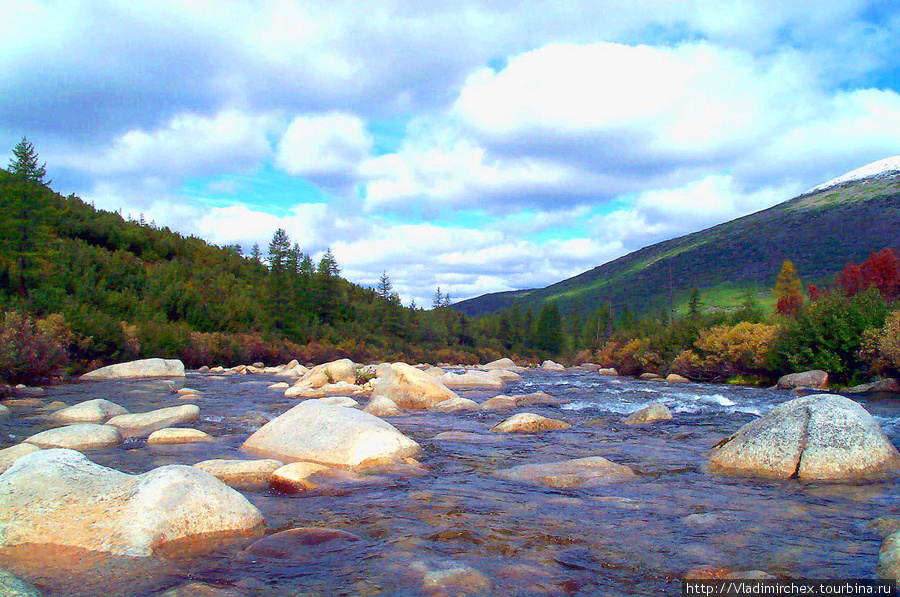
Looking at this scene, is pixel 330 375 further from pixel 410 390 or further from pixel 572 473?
pixel 572 473

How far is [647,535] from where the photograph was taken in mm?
5547

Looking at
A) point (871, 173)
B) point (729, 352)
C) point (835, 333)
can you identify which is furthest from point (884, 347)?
point (871, 173)

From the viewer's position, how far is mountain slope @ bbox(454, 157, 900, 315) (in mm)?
120562

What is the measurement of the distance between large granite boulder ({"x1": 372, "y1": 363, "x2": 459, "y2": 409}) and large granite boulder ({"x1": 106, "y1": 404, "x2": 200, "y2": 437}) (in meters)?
5.41

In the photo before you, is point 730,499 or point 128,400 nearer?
point 730,499

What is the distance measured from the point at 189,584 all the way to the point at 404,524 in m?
2.21

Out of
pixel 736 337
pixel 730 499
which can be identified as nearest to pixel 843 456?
pixel 730 499

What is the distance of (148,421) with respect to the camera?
38.0 ft

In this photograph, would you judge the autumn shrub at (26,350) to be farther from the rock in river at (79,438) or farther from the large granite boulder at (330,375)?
the rock in river at (79,438)

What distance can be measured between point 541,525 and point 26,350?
1886cm

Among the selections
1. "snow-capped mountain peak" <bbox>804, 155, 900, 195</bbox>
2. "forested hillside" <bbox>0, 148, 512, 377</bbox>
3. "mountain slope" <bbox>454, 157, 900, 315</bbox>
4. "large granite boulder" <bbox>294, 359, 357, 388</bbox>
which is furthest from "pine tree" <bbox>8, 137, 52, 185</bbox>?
"snow-capped mountain peak" <bbox>804, 155, 900, 195</bbox>

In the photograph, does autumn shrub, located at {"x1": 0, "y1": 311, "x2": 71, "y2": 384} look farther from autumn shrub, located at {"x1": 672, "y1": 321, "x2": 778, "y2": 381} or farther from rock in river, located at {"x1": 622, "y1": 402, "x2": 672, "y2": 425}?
autumn shrub, located at {"x1": 672, "y1": 321, "x2": 778, "y2": 381}

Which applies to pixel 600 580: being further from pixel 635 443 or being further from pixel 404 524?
pixel 635 443

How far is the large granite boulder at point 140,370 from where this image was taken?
2305cm
